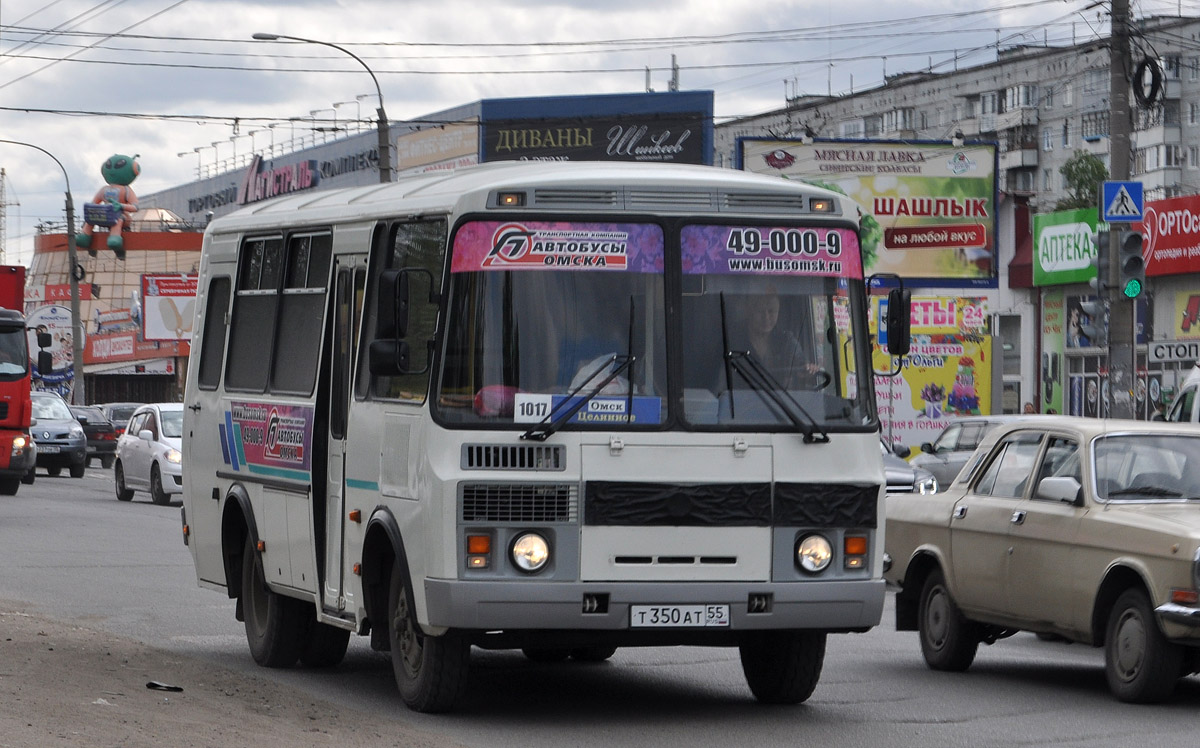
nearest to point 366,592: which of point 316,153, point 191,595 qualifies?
point 191,595

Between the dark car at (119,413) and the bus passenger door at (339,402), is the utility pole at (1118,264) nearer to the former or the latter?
the bus passenger door at (339,402)

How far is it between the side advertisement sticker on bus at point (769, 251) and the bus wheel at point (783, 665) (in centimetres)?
180

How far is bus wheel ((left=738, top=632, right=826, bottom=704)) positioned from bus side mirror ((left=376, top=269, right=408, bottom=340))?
238 cm

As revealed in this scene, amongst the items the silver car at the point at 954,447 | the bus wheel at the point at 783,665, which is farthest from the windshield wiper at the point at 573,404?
the silver car at the point at 954,447

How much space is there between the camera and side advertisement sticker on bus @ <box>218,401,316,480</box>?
36.5ft

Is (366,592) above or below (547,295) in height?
below

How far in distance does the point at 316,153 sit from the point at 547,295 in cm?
8291

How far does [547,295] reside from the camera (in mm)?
9438

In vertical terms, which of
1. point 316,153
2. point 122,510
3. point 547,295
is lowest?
point 122,510

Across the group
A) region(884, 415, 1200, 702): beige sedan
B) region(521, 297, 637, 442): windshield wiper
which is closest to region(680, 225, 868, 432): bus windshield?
region(521, 297, 637, 442): windshield wiper

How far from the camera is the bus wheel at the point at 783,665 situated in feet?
33.5

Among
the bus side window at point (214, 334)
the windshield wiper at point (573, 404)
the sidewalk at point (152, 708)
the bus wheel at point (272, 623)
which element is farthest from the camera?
the bus side window at point (214, 334)

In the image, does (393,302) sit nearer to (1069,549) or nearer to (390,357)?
(390,357)

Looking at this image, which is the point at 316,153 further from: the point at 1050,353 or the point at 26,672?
the point at 26,672
